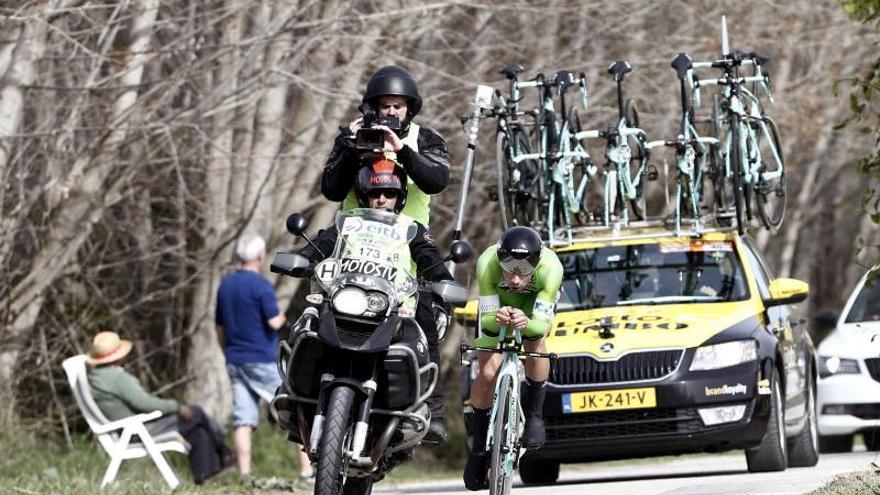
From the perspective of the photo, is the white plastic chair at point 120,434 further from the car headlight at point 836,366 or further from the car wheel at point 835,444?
the car wheel at point 835,444

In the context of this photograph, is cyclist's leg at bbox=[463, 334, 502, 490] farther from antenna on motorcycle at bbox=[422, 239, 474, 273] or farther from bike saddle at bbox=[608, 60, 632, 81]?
A: bike saddle at bbox=[608, 60, 632, 81]

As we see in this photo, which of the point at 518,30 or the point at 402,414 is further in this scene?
the point at 518,30

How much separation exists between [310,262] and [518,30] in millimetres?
11635

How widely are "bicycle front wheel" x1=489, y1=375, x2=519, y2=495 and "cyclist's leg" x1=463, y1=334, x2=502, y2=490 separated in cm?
30

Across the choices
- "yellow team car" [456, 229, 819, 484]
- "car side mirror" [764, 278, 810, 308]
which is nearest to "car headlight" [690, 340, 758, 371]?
"yellow team car" [456, 229, 819, 484]

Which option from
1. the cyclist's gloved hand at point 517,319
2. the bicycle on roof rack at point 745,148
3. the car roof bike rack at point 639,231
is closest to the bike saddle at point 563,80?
the bicycle on roof rack at point 745,148

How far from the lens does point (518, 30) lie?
68.3 ft

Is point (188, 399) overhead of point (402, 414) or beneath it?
beneath

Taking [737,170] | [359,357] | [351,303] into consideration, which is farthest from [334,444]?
[737,170]

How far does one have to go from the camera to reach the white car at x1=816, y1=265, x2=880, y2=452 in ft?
55.7

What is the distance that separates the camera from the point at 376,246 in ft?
30.0

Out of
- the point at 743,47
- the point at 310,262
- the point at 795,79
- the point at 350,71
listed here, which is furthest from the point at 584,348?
the point at 795,79

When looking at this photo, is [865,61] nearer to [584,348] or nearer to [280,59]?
[280,59]

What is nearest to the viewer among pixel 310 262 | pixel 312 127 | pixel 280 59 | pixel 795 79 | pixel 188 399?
pixel 310 262
